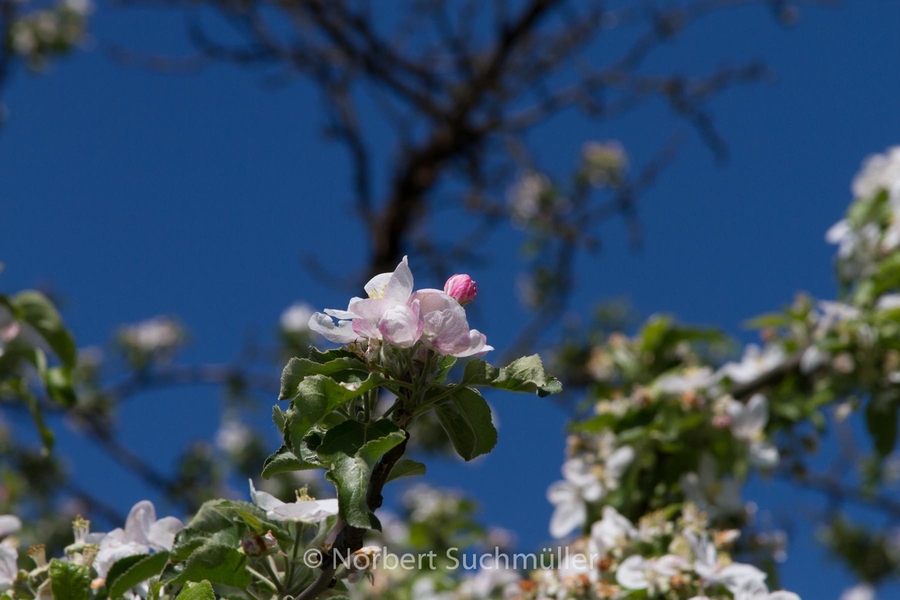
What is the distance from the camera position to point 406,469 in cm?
87

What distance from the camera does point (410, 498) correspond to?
425 centimetres

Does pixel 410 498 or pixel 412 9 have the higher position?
pixel 412 9

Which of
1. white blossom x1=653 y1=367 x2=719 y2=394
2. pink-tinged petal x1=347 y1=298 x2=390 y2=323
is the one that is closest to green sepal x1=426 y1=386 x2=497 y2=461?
pink-tinged petal x1=347 y1=298 x2=390 y2=323

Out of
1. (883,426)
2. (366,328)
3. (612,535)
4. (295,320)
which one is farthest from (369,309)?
(295,320)

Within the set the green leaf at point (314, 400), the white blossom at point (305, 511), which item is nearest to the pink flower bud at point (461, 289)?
the green leaf at point (314, 400)

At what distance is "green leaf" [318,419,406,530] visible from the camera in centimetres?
71

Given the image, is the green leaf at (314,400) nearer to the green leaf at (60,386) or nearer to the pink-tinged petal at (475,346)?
the pink-tinged petal at (475,346)

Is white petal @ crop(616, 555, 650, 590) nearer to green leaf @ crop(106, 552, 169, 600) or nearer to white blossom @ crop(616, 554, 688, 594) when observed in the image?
white blossom @ crop(616, 554, 688, 594)

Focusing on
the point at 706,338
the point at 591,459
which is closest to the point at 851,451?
the point at 706,338

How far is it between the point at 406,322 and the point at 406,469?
0.17m

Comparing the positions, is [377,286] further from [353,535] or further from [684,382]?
[684,382]

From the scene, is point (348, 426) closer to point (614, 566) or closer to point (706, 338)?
point (614, 566)

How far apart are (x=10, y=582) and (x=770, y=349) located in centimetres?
181

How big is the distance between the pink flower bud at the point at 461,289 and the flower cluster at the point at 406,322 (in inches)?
1.5
